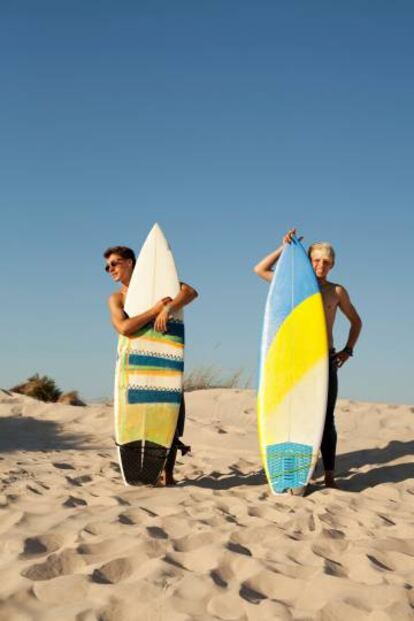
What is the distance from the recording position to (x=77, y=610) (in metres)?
2.49

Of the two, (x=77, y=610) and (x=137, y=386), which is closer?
(x=77, y=610)

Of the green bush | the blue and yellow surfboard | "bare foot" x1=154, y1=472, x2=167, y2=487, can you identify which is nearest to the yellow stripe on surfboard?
the blue and yellow surfboard

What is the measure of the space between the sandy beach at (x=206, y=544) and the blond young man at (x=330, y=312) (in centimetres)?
30

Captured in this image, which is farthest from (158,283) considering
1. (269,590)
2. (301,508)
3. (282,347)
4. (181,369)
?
(269,590)

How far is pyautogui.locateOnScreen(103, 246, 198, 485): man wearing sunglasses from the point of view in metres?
4.89

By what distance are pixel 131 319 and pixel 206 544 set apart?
1975 mm

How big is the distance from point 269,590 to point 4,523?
1.66m

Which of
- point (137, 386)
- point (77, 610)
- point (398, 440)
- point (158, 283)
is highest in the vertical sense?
point (158, 283)

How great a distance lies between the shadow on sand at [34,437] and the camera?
7.68m

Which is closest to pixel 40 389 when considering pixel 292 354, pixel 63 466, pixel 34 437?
pixel 34 437

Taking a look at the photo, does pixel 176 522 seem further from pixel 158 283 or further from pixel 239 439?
pixel 239 439

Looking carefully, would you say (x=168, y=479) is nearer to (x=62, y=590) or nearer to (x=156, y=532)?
(x=156, y=532)

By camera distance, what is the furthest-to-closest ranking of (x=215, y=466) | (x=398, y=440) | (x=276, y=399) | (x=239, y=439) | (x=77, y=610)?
1. (x=239, y=439)
2. (x=398, y=440)
3. (x=215, y=466)
4. (x=276, y=399)
5. (x=77, y=610)

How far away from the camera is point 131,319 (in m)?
4.89
